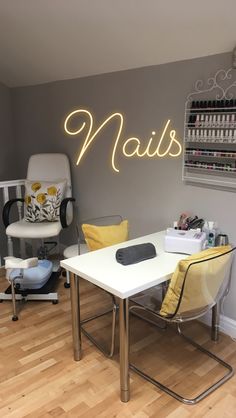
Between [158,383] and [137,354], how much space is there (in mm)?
307

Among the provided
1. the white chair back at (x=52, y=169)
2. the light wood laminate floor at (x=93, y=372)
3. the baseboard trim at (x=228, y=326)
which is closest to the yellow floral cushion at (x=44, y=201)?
the white chair back at (x=52, y=169)

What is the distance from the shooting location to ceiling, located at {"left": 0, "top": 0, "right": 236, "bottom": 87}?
2.12 m

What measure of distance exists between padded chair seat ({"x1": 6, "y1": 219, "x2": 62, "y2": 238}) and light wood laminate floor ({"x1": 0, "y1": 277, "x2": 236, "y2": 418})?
705 millimetres

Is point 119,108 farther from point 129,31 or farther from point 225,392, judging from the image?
point 225,392

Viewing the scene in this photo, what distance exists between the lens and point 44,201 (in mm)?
3480

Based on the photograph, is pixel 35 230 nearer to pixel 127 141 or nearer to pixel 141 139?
pixel 127 141

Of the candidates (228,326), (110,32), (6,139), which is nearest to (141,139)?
(110,32)

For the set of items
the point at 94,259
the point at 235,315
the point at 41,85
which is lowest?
the point at 235,315

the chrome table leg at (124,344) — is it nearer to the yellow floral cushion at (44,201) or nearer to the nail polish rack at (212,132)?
the nail polish rack at (212,132)

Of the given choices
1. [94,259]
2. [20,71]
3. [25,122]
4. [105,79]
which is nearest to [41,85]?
[20,71]

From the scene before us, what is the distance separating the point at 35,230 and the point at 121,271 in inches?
59.6

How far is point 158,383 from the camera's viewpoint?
2102mm

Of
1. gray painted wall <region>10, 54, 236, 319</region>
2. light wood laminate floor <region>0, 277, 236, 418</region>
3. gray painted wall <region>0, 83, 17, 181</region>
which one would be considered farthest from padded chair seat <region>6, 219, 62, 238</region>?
gray painted wall <region>0, 83, 17, 181</region>

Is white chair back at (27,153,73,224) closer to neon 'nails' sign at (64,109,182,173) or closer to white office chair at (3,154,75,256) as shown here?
white office chair at (3,154,75,256)
